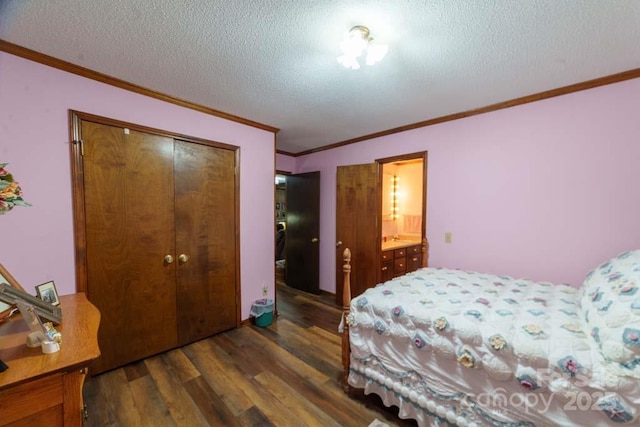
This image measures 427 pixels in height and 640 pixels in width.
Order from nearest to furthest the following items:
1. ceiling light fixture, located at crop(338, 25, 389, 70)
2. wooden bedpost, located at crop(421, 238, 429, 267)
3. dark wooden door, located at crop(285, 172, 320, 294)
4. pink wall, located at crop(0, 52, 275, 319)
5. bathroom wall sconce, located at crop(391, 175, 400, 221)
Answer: ceiling light fixture, located at crop(338, 25, 389, 70)
pink wall, located at crop(0, 52, 275, 319)
wooden bedpost, located at crop(421, 238, 429, 267)
dark wooden door, located at crop(285, 172, 320, 294)
bathroom wall sconce, located at crop(391, 175, 400, 221)

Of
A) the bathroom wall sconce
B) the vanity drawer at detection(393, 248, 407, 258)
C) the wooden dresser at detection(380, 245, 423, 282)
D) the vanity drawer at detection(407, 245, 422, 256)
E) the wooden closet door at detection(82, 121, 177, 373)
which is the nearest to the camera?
the wooden closet door at detection(82, 121, 177, 373)

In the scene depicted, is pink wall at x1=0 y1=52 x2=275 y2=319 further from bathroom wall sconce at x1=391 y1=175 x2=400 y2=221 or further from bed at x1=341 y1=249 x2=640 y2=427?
bathroom wall sconce at x1=391 y1=175 x2=400 y2=221

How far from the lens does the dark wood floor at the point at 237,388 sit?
5.47 feet

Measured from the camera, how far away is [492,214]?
2525mm

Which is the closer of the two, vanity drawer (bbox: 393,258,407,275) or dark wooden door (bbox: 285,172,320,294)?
vanity drawer (bbox: 393,258,407,275)

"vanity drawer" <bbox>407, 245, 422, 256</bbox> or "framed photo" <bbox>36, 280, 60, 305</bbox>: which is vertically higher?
"framed photo" <bbox>36, 280, 60, 305</bbox>

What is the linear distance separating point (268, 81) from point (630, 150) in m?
2.84

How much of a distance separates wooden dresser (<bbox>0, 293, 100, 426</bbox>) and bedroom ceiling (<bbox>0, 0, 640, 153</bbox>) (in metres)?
1.61

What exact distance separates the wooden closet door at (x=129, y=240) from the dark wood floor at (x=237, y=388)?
0.28 metres

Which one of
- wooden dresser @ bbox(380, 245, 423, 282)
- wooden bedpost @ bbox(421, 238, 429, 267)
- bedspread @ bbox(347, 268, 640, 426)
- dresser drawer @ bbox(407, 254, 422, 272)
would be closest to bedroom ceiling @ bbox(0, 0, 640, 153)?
wooden bedpost @ bbox(421, 238, 429, 267)

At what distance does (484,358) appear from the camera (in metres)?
1.29

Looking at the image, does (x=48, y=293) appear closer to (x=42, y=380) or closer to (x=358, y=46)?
(x=42, y=380)

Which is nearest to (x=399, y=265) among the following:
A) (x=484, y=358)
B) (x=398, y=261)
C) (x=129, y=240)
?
(x=398, y=261)

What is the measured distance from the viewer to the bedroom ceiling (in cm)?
131
